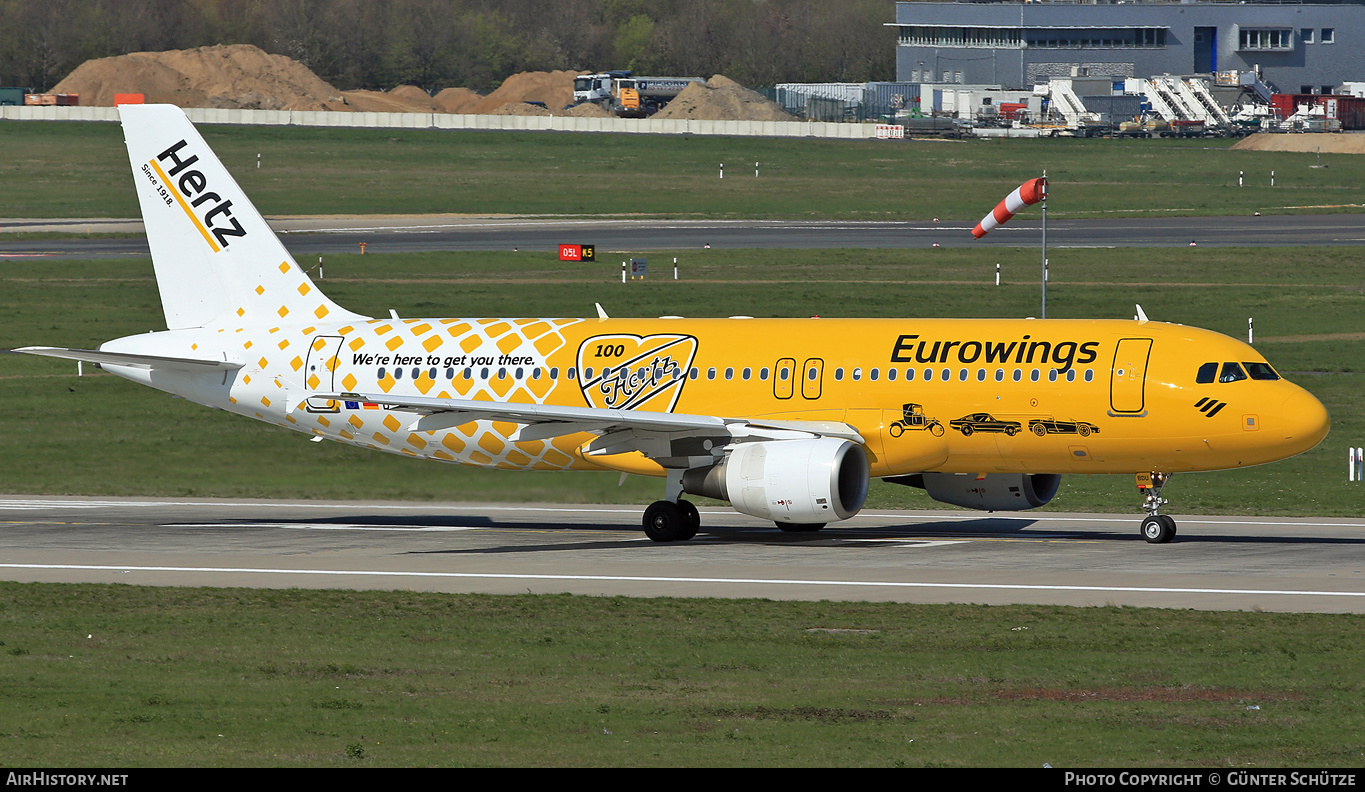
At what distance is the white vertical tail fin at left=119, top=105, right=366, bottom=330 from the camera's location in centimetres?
4325

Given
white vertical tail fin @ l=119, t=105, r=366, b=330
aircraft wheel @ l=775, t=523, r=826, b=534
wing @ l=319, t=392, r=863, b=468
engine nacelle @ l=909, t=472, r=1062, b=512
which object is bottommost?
aircraft wheel @ l=775, t=523, r=826, b=534

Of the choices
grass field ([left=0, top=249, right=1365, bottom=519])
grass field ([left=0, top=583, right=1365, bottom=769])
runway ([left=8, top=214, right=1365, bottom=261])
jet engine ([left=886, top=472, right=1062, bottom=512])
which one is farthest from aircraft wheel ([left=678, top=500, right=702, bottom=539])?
runway ([left=8, top=214, right=1365, bottom=261])

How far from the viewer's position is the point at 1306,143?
164 meters

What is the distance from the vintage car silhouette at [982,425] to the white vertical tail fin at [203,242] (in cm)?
1518

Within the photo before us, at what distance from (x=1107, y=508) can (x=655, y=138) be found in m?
131

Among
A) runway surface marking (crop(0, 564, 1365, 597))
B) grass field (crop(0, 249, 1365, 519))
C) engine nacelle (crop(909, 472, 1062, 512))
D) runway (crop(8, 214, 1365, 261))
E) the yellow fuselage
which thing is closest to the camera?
runway surface marking (crop(0, 564, 1365, 597))

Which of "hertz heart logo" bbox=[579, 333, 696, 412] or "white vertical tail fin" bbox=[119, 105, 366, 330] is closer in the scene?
"hertz heart logo" bbox=[579, 333, 696, 412]

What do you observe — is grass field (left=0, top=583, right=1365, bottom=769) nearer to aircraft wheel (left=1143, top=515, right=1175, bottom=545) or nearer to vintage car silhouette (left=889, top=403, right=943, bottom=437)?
vintage car silhouette (left=889, top=403, right=943, bottom=437)

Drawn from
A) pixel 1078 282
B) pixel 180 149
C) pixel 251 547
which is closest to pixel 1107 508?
pixel 251 547

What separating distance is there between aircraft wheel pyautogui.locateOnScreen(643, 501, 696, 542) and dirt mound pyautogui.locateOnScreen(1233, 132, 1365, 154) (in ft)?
449

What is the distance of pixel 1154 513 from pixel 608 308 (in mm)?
41701

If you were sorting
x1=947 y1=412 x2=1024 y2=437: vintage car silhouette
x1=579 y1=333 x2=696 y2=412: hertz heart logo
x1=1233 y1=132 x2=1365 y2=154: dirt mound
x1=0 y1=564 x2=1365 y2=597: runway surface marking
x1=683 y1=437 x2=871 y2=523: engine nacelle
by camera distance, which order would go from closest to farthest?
x1=0 y1=564 x2=1365 y2=597: runway surface marking → x1=683 y1=437 x2=871 y2=523: engine nacelle → x1=947 y1=412 x2=1024 y2=437: vintage car silhouette → x1=579 y1=333 x2=696 y2=412: hertz heart logo → x1=1233 y1=132 x2=1365 y2=154: dirt mound

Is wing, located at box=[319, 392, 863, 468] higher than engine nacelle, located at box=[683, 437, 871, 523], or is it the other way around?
wing, located at box=[319, 392, 863, 468]

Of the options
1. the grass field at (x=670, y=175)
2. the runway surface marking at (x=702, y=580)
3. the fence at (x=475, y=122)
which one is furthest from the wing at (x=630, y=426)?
the fence at (x=475, y=122)
